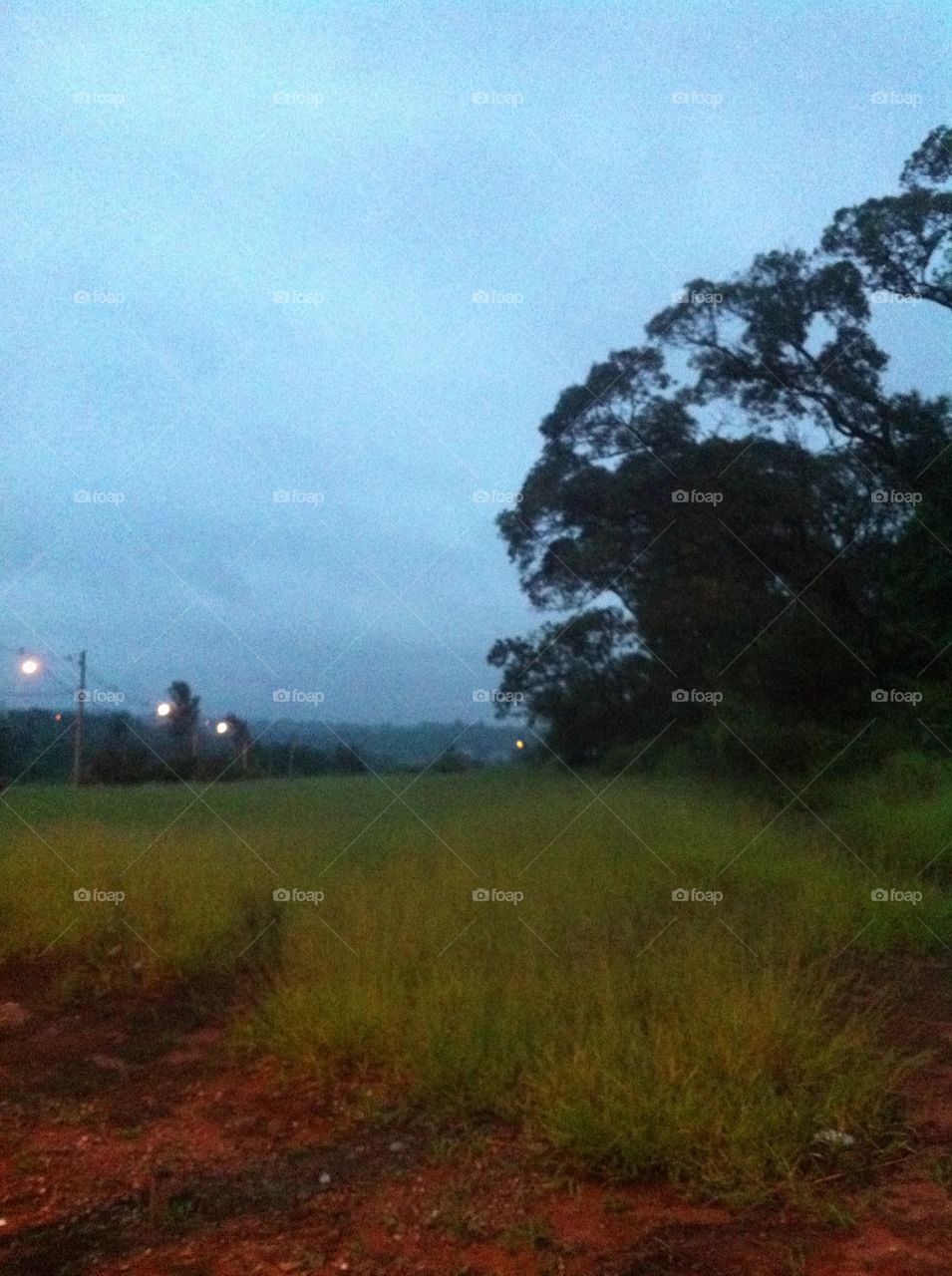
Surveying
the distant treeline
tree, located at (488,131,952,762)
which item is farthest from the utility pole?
tree, located at (488,131,952,762)

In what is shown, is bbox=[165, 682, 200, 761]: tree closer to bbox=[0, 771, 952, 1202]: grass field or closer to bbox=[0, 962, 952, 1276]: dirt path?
bbox=[0, 771, 952, 1202]: grass field

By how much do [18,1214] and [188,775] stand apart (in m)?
4.00

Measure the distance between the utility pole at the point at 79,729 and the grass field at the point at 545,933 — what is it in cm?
20

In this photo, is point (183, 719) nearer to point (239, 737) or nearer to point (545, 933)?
point (239, 737)

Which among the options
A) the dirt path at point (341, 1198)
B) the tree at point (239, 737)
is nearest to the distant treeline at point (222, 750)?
the tree at point (239, 737)

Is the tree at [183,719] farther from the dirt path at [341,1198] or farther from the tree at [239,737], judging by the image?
the dirt path at [341,1198]

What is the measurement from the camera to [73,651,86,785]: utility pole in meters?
7.47

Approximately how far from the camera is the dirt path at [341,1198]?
3.51 meters

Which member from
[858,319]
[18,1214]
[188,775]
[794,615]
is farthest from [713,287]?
[18,1214]

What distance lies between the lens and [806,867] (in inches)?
275

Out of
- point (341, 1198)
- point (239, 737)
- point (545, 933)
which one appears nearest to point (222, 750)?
point (239, 737)

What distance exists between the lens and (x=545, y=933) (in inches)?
236

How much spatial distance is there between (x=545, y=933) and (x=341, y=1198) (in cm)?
223

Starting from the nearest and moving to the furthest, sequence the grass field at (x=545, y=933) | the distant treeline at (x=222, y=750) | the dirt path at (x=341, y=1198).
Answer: the dirt path at (x=341, y=1198)
the grass field at (x=545, y=933)
the distant treeline at (x=222, y=750)
